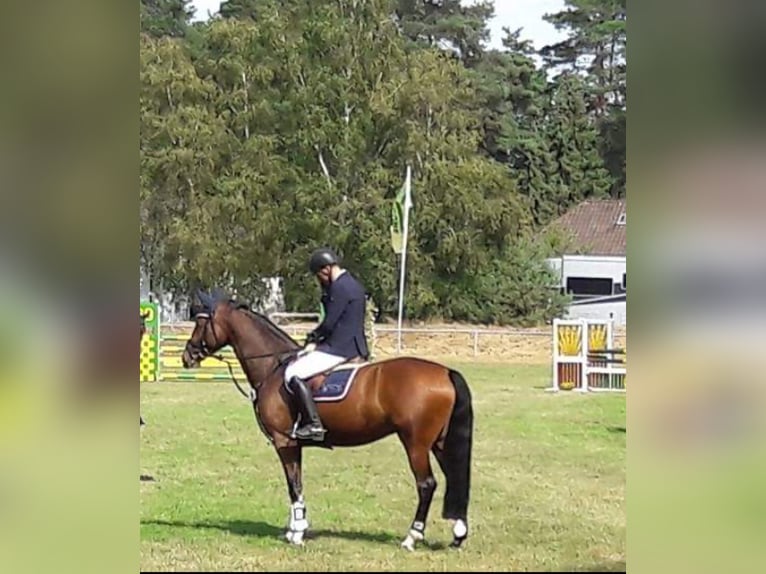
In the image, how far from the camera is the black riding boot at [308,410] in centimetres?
364

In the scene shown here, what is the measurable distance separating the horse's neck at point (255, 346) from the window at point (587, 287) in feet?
9.21

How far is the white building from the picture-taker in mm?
5684

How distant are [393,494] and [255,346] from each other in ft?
3.45

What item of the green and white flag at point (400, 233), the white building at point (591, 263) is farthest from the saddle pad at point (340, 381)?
the white building at point (591, 263)

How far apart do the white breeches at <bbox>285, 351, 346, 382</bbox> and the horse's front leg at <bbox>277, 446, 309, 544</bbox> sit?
0.33 metres

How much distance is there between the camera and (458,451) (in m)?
3.57

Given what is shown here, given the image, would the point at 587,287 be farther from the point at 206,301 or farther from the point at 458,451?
the point at 206,301

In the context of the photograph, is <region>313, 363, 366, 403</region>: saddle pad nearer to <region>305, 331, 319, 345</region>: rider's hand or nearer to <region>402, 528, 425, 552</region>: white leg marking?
<region>305, 331, 319, 345</region>: rider's hand

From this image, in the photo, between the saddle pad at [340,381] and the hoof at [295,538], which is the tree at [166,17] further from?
the hoof at [295,538]

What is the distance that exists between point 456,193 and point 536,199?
0.54 metres

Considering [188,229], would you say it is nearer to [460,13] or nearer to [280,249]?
[280,249]

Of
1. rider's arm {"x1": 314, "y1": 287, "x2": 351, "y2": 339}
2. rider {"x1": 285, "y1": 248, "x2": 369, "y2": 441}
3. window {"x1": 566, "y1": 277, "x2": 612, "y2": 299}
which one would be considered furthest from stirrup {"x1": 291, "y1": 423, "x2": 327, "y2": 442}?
window {"x1": 566, "y1": 277, "x2": 612, "y2": 299}

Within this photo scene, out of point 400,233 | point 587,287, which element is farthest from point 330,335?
point 587,287

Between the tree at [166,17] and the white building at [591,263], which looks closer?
the white building at [591,263]
